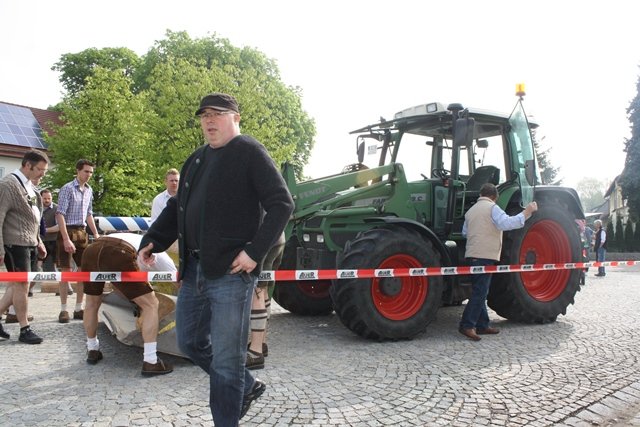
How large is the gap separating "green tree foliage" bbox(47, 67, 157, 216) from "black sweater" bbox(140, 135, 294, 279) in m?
21.6

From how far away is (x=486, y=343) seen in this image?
5.84 meters

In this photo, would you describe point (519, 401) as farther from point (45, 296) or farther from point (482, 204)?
point (45, 296)

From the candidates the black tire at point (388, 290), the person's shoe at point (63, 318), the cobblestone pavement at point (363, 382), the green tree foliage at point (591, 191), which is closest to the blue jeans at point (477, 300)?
the cobblestone pavement at point (363, 382)

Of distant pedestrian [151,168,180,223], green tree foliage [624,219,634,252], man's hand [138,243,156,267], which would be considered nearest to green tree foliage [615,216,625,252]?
green tree foliage [624,219,634,252]

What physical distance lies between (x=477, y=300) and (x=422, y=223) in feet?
4.17

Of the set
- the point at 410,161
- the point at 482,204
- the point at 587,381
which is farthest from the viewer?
the point at 410,161

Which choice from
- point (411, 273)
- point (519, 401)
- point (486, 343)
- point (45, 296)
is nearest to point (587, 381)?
point (519, 401)

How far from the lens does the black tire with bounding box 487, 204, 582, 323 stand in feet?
22.4

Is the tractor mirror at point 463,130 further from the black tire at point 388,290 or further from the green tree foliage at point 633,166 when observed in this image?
the green tree foliage at point 633,166

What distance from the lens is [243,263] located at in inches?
108

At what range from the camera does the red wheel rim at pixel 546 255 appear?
7230mm

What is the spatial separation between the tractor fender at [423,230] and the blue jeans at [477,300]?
31 cm

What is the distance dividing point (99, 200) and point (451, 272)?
801 inches

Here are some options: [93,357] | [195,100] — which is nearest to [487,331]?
[93,357]
